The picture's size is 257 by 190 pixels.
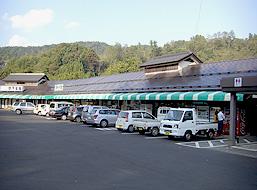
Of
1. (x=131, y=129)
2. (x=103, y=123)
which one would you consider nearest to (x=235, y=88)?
(x=131, y=129)

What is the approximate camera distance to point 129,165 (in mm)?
9492

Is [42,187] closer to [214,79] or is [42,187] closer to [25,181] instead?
[25,181]

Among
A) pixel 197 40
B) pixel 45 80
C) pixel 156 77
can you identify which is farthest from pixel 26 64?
pixel 156 77

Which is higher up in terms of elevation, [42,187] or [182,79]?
[182,79]

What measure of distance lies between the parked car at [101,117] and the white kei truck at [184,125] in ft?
24.3

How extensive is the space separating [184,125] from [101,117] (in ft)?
28.4

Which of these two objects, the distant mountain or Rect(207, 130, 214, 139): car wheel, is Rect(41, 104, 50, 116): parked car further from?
the distant mountain

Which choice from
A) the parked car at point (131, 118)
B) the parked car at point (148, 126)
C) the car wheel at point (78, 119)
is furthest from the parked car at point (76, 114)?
the parked car at point (148, 126)

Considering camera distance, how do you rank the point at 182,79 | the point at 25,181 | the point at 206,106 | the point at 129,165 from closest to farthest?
the point at 25,181
the point at 129,165
the point at 206,106
the point at 182,79

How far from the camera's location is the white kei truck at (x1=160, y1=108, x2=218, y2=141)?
1683cm

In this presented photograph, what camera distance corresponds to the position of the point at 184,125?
16.9m

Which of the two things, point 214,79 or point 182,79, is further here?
point 182,79

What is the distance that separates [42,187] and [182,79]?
72.5 feet

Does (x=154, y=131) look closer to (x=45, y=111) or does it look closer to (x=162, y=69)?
(x=162, y=69)
